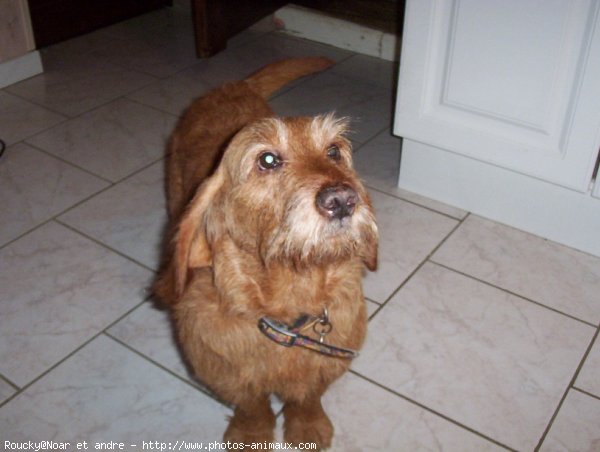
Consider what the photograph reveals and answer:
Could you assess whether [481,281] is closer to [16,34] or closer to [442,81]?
[442,81]

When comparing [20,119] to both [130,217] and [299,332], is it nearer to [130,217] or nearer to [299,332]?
[130,217]

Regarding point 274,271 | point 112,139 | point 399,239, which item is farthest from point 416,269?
point 112,139

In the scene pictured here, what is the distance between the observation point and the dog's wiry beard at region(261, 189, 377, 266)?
1353 millimetres

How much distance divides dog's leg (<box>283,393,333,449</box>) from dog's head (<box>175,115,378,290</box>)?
530mm

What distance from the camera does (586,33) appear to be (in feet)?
7.07

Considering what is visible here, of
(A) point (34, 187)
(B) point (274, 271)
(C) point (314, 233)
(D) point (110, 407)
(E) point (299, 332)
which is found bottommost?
(D) point (110, 407)

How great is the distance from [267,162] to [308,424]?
2.88ft

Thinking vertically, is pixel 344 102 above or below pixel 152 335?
above

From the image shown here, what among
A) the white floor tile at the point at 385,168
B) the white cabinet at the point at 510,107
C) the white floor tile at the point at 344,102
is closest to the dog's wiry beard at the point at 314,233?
the white cabinet at the point at 510,107

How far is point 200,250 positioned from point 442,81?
1.43 metres

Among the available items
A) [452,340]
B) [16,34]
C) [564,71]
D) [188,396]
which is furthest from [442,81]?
[16,34]

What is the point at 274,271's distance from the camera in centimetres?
158

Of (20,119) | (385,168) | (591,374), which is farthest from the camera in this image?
(20,119)

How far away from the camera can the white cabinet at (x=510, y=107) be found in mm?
2238
